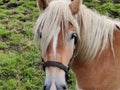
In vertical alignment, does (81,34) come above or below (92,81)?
above

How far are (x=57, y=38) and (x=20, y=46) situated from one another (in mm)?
2821

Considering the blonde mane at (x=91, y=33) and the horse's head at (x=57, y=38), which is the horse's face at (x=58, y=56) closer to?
the horse's head at (x=57, y=38)

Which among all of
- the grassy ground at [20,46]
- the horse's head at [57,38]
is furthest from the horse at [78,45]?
the grassy ground at [20,46]

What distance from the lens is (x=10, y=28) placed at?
6.55 meters

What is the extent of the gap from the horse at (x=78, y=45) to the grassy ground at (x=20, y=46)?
1370 mm

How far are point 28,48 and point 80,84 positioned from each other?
7.17 ft

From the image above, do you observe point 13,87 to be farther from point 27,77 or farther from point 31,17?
point 31,17

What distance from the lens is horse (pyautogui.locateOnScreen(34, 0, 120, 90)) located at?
3.21m

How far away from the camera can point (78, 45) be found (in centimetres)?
350

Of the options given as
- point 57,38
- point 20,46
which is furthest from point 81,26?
point 20,46

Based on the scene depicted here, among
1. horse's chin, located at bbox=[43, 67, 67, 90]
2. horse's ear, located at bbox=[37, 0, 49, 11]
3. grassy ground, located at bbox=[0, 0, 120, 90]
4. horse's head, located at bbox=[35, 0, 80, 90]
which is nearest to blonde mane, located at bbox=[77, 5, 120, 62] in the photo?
horse's head, located at bbox=[35, 0, 80, 90]

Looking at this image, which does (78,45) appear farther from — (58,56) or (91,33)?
(58,56)

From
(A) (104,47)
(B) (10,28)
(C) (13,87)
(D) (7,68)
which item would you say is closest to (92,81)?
(A) (104,47)

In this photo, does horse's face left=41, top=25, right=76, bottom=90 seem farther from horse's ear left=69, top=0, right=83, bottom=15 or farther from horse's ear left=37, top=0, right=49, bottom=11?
horse's ear left=37, top=0, right=49, bottom=11
